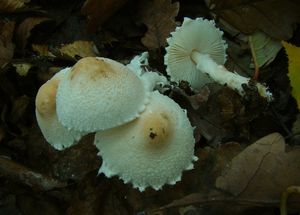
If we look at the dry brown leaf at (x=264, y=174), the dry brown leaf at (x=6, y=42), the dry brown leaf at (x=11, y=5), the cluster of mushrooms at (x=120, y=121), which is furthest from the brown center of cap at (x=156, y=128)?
the dry brown leaf at (x=11, y=5)

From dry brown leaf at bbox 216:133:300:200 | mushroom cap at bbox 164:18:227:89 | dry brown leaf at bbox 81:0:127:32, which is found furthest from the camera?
dry brown leaf at bbox 81:0:127:32

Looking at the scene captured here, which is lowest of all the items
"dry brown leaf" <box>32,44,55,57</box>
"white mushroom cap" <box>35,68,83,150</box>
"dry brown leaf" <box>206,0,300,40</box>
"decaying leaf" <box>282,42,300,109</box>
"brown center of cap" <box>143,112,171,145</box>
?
"dry brown leaf" <box>32,44,55,57</box>

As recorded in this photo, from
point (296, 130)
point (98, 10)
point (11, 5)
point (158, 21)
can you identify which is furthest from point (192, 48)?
point (11, 5)

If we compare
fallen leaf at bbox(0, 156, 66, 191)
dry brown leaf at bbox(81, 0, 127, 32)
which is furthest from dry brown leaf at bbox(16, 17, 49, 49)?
fallen leaf at bbox(0, 156, 66, 191)

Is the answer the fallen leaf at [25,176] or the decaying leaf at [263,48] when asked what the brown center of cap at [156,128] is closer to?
the fallen leaf at [25,176]

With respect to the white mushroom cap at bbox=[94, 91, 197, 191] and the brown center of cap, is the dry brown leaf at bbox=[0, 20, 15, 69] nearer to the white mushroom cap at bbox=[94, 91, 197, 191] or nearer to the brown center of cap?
the white mushroom cap at bbox=[94, 91, 197, 191]

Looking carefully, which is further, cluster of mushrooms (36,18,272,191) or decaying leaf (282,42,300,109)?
decaying leaf (282,42,300,109)
